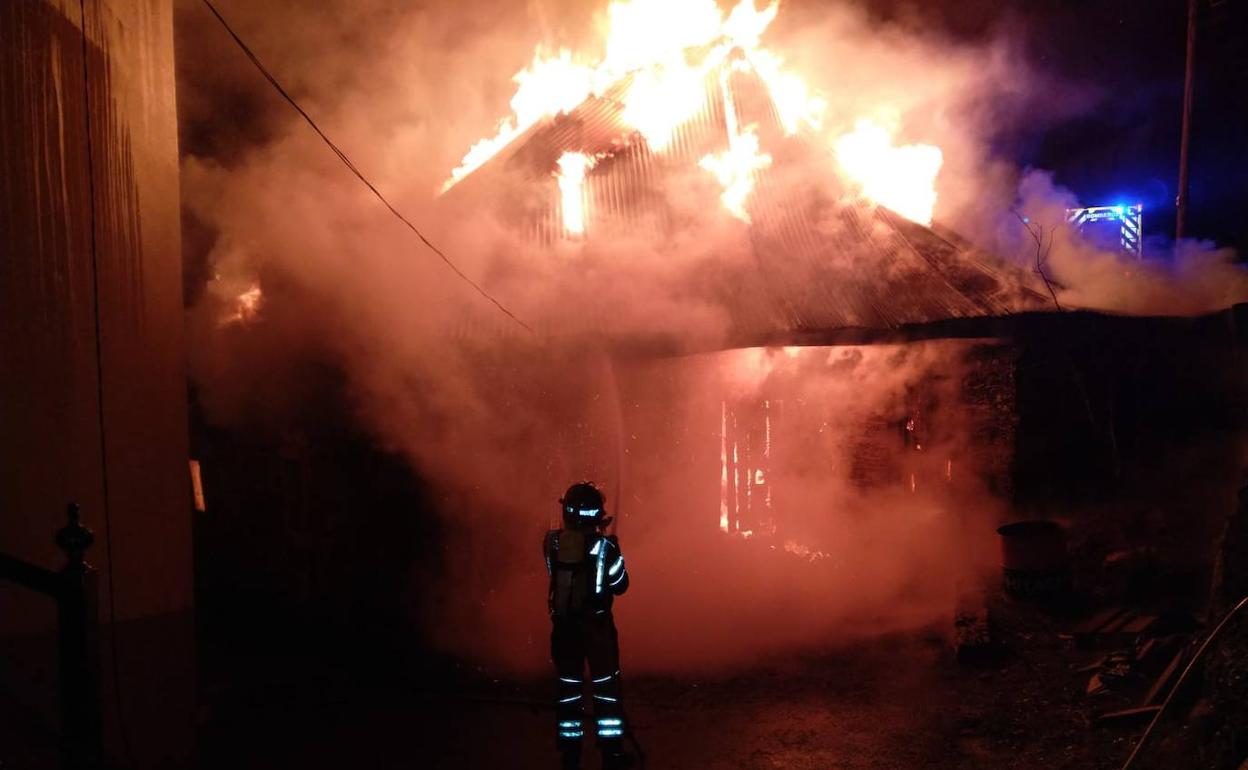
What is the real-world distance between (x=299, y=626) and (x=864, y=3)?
12757mm

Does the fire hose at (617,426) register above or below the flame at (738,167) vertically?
below

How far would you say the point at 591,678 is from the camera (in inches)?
205

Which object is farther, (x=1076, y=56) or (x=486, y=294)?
(x=1076, y=56)

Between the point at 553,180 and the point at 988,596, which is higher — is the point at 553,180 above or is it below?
above

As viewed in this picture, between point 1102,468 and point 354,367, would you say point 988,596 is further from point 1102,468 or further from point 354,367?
point 354,367

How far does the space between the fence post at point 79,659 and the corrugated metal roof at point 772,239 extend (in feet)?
18.1

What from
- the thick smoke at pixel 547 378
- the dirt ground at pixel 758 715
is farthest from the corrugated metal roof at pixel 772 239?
the dirt ground at pixel 758 715

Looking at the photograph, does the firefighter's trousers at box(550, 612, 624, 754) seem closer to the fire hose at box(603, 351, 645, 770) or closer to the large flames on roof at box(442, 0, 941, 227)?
the fire hose at box(603, 351, 645, 770)

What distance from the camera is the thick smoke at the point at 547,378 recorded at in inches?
344

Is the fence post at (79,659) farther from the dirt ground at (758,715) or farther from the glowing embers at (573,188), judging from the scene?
the glowing embers at (573,188)

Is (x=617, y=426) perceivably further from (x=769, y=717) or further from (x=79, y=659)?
(x=79, y=659)

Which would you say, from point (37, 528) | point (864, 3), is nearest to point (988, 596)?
point (37, 528)

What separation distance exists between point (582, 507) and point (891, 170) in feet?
25.5

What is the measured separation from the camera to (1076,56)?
15.0m
